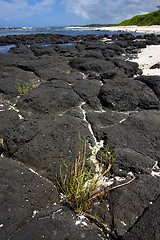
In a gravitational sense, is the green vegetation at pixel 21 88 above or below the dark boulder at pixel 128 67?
below

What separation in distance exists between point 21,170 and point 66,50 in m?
9.04

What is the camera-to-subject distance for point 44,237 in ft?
4.28

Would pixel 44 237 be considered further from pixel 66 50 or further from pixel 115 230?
pixel 66 50

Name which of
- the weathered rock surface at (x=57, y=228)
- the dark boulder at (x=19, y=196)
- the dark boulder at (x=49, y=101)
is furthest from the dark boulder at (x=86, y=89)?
the weathered rock surface at (x=57, y=228)

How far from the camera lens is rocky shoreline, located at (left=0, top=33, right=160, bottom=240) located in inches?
56.9

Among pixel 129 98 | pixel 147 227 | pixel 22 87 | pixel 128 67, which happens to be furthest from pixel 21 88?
pixel 147 227

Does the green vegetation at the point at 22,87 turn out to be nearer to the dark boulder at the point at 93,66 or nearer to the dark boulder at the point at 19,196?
the dark boulder at the point at 93,66

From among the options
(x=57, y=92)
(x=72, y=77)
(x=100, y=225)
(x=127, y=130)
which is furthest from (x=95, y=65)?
(x=100, y=225)

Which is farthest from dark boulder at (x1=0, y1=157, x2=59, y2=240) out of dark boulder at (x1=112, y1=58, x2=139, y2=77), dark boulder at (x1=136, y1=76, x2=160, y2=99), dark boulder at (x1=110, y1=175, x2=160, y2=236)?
dark boulder at (x1=112, y1=58, x2=139, y2=77)

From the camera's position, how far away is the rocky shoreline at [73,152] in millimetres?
1445

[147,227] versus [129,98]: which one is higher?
[129,98]

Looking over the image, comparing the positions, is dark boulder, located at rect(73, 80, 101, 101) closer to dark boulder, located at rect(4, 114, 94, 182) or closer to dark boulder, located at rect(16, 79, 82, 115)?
dark boulder, located at rect(16, 79, 82, 115)

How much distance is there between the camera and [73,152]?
2.25m

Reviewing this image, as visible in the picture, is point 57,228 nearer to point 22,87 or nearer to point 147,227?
point 147,227
